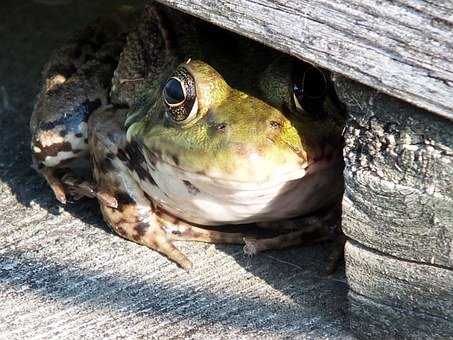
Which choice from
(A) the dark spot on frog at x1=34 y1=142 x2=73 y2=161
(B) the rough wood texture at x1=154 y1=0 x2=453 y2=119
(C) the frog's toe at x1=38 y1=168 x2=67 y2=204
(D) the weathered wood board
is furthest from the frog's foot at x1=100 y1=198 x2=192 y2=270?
(B) the rough wood texture at x1=154 y1=0 x2=453 y2=119

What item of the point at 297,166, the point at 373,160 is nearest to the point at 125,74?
the point at 297,166

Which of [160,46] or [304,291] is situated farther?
[160,46]

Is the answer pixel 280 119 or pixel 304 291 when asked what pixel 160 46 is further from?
pixel 304 291

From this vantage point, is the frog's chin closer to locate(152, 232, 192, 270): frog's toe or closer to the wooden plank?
locate(152, 232, 192, 270): frog's toe

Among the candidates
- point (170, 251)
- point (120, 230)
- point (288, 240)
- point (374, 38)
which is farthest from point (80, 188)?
point (374, 38)

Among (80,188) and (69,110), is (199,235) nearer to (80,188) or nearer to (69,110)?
(80,188)

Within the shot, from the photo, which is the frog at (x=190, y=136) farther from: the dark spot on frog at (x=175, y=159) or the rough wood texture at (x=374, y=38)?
the rough wood texture at (x=374, y=38)

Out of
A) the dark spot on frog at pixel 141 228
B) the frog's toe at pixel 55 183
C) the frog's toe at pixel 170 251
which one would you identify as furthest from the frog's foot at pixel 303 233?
the frog's toe at pixel 55 183
